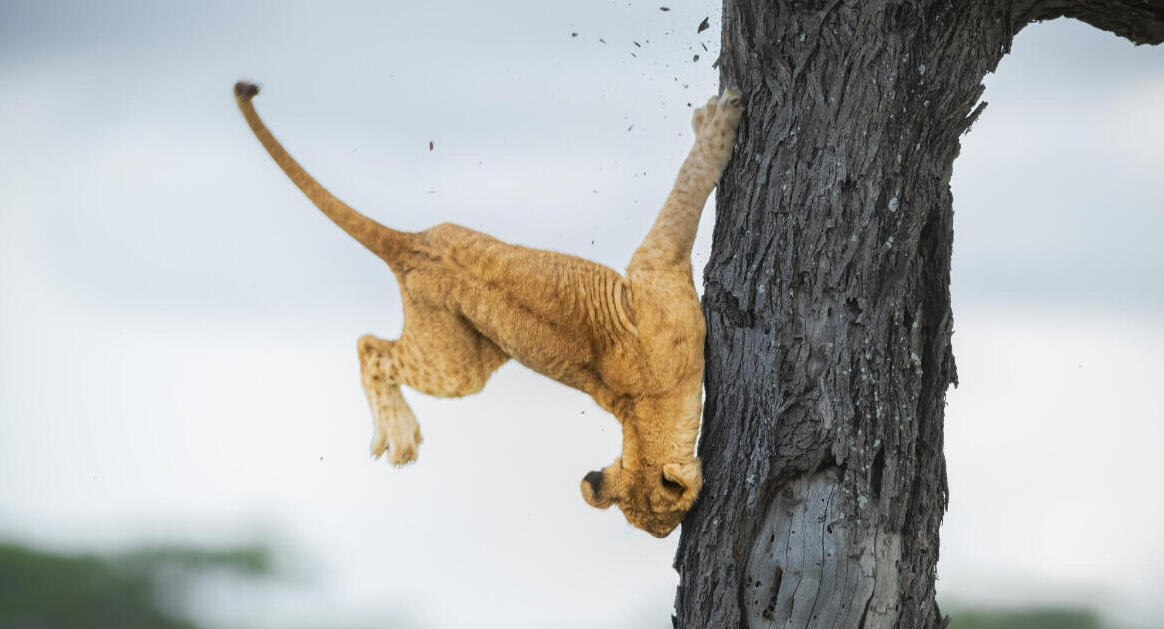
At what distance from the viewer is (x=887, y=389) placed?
4.64 metres

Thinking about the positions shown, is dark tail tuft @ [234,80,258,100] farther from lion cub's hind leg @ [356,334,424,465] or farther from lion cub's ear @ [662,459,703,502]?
lion cub's ear @ [662,459,703,502]

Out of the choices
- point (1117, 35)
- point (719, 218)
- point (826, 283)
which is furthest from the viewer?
point (1117, 35)

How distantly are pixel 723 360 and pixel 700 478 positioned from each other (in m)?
0.52

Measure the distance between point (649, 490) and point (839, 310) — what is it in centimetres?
113

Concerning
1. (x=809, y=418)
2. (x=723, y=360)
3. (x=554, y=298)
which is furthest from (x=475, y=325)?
(x=809, y=418)

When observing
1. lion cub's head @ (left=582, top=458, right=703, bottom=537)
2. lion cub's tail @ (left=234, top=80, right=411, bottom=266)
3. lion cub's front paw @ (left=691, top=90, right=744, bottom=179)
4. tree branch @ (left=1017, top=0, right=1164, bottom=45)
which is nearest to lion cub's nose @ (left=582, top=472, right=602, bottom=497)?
lion cub's head @ (left=582, top=458, right=703, bottom=537)

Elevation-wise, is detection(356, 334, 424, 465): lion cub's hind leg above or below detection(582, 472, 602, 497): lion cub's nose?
above

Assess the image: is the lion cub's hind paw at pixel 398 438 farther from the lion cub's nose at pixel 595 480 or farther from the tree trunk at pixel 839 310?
the tree trunk at pixel 839 310

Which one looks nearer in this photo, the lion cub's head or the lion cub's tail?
the lion cub's head

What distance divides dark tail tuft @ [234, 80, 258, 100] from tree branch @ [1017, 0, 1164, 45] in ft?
11.3

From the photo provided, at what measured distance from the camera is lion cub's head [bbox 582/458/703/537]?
4.86 m

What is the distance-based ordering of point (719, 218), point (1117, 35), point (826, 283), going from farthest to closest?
point (1117, 35)
point (719, 218)
point (826, 283)

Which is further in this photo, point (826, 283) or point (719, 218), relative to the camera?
point (719, 218)

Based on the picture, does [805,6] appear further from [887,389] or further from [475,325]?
[475,325]
